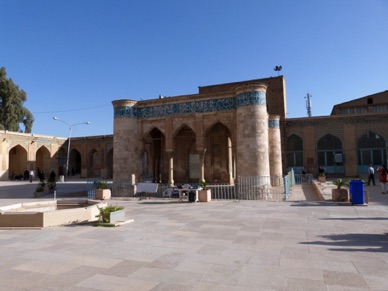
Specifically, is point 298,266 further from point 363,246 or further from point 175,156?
point 175,156

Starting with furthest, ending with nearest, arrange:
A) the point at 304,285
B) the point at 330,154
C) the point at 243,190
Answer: the point at 330,154 → the point at 243,190 → the point at 304,285

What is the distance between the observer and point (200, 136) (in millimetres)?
16469

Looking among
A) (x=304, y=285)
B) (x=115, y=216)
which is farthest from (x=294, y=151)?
(x=304, y=285)

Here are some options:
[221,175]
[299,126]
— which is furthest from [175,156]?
[299,126]

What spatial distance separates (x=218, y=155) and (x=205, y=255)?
49.2ft

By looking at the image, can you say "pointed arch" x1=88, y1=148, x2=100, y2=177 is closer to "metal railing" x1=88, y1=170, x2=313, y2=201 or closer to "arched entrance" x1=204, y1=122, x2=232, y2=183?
"arched entrance" x1=204, y1=122, x2=232, y2=183

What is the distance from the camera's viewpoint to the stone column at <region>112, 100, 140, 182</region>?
669 inches

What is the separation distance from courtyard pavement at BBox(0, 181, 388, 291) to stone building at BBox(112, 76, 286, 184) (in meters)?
7.02

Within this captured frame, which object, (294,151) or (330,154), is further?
(294,151)

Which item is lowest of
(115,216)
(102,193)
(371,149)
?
(115,216)

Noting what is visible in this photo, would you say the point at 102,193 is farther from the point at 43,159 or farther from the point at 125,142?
the point at 43,159

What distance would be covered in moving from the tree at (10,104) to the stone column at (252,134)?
33.2 metres

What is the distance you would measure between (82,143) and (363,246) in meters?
35.5

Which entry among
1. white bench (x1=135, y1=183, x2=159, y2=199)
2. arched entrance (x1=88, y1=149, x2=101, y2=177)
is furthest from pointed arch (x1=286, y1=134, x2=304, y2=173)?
arched entrance (x1=88, y1=149, x2=101, y2=177)
